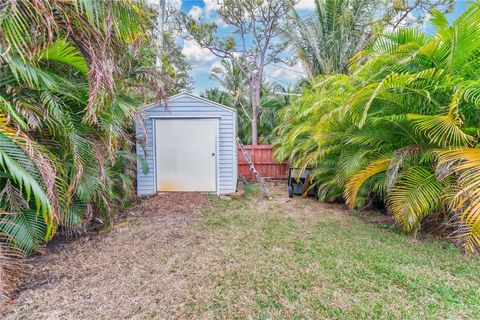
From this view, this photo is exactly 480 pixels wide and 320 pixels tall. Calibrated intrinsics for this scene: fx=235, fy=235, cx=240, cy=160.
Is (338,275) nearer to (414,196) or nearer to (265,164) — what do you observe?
(414,196)

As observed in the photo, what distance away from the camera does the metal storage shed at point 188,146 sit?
5.15 m

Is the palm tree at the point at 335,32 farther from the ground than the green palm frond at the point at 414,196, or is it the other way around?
the palm tree at the point at 335,32

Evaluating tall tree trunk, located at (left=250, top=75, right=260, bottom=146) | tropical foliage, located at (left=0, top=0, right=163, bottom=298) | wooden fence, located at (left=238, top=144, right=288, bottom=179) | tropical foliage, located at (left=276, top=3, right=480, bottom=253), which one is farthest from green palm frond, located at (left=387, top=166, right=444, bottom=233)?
tall tree trunk, located at (left=250, top=75, right=260, bottom=146)

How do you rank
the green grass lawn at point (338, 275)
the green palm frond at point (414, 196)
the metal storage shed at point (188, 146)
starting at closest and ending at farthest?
1. the green grass lawn at point (338, 275)
2. the green palm frond at point (414, 196)
3. the metal storage shed at point (188, 146)

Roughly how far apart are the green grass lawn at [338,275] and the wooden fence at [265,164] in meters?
4.68

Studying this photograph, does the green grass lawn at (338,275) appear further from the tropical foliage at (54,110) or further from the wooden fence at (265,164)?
the wooden fence at (265,164)

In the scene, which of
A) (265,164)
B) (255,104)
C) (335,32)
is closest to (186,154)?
(265,164)

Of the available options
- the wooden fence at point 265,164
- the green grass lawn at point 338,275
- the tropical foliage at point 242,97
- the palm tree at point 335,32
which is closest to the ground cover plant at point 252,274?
the green grass lawn at point 338,275

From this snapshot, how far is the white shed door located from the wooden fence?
306 cm

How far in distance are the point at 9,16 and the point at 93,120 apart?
98 cm

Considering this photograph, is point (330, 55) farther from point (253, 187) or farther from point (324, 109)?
point (253, 187)

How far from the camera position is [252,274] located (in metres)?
2.28

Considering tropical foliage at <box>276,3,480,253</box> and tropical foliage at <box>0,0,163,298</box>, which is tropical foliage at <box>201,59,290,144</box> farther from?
tropical foliage at <box>0,0,163,298</box>

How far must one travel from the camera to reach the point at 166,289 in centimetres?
206
